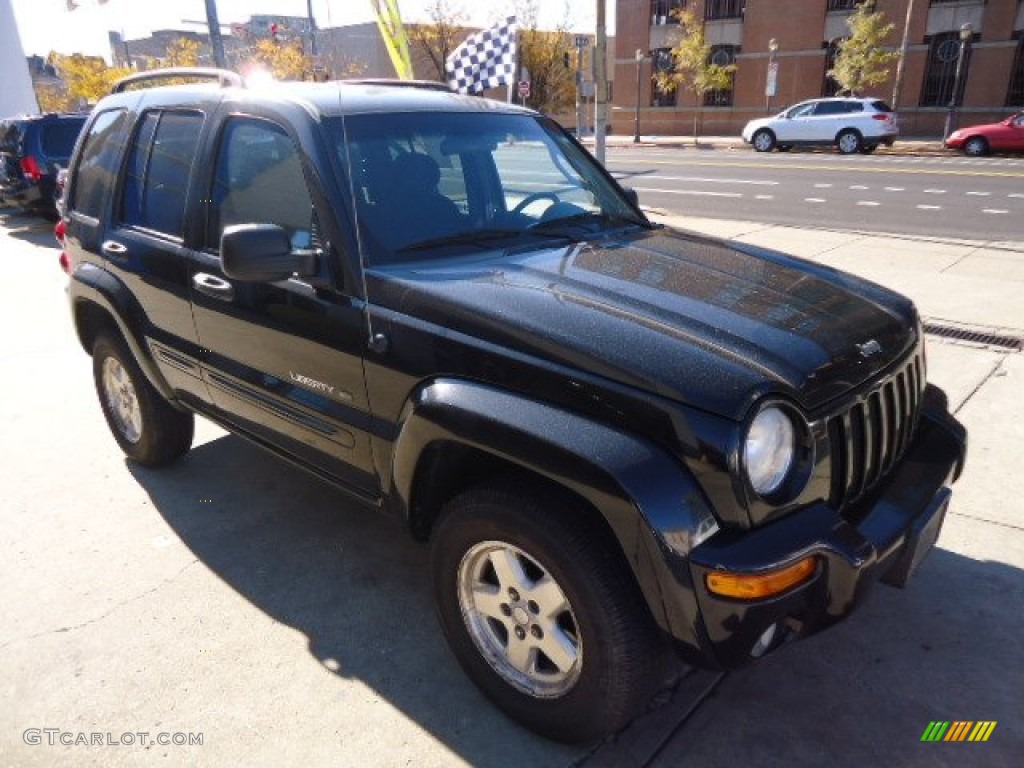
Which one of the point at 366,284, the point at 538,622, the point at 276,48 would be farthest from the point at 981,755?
the point at 276,48

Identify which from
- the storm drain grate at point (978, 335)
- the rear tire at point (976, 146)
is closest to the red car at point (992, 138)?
the rear tire at point (976, 146)

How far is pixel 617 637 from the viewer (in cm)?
200

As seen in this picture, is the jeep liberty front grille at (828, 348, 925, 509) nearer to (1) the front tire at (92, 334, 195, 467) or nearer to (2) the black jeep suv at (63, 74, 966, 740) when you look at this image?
(2) the black jeep suv at (63, 74, 966, 740)

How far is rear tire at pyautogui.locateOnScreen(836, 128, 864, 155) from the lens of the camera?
23594mm

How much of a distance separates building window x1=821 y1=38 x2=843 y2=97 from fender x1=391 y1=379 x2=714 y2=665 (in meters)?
36.2

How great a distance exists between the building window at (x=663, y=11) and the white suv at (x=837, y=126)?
1492cm

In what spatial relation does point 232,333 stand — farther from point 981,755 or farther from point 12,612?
point 981,755

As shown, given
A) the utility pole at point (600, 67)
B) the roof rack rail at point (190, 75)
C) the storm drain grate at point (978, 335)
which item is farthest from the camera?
the utility pole at point (600, 67)

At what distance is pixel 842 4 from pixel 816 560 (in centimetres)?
3756

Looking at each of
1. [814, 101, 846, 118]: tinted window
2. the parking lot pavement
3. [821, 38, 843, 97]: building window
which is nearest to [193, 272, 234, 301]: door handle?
the parking lot pavement

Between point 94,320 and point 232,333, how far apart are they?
5.13 ft

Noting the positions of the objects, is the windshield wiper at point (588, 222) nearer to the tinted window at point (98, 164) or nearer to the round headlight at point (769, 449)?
the round headlight at point (769, 449)

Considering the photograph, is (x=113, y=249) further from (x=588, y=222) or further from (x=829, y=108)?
(x=829, y=108)

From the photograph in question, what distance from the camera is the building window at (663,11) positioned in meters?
37.6
